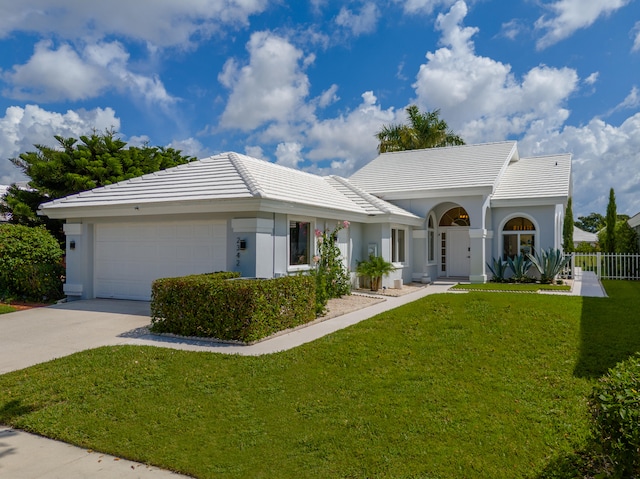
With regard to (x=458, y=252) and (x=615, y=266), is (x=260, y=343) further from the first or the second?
(x=615, y=266)

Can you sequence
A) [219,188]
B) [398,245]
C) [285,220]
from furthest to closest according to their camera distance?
[398,245] < [285,220] < [219,188]

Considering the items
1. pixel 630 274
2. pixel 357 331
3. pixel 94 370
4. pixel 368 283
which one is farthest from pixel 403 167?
pixel 94 370

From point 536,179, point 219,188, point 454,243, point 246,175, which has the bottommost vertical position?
point 454,243

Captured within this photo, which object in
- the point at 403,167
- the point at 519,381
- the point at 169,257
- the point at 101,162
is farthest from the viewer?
the point at 403,167

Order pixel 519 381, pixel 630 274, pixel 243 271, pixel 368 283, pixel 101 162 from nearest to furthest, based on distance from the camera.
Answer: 1. pixel 519 381
2. pixel 243 271
3. pixel 368 283
4. pixel 101 162
5. pixel 630 274

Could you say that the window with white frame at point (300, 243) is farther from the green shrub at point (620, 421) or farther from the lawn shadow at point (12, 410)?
the green shrub at point (620, 421)

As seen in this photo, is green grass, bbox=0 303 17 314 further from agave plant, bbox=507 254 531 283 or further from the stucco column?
agave plant, bbox=507 254 531 283

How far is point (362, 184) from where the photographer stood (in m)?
22.8

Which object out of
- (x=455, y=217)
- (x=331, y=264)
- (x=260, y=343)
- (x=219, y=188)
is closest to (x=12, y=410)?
(x=260, y=343)

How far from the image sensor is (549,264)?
58.4 feet

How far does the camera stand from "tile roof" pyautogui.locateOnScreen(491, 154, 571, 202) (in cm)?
1917

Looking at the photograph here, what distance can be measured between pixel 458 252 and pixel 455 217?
173 centimetres

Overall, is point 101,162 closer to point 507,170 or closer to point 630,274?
point 507,170

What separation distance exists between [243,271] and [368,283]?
642 cm
